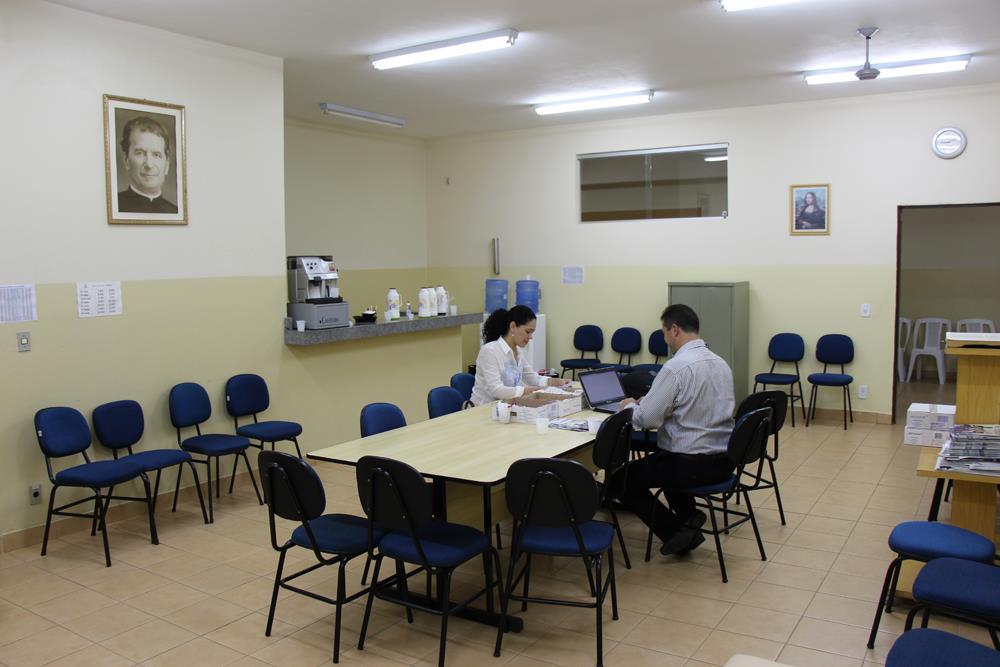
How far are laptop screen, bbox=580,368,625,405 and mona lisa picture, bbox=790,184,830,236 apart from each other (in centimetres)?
405

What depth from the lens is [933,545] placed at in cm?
312

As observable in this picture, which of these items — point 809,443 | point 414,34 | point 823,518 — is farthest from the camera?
point 809,443

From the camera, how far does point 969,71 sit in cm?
650

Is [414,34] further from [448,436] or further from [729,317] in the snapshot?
[729,317]

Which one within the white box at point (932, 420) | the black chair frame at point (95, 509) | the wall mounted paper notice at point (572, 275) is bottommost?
the black chair frame at point (95, 509)

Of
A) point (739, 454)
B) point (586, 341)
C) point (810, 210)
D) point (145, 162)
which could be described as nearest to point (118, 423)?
point (145, 162)

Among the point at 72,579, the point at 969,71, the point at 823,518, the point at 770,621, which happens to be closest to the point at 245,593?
the point at 72,579

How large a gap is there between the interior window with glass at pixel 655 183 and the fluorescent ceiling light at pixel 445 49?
3.48 meters

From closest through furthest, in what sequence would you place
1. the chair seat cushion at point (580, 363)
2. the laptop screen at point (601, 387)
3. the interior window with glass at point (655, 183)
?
the laptop screen at point (601, 387) < the interior window with glass at point (655, 183) < the chair seat cushion at point (580, 363)

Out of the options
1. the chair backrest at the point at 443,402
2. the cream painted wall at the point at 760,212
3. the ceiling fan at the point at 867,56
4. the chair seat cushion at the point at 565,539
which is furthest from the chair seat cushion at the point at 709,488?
the cream painted wall at the point at 760,212

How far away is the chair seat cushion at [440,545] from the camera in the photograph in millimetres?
3145

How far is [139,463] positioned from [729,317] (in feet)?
17.9

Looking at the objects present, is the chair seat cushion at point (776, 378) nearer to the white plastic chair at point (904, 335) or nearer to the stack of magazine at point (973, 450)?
the white plastic chair at point (904, 335)

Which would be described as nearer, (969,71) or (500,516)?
(500,516)
